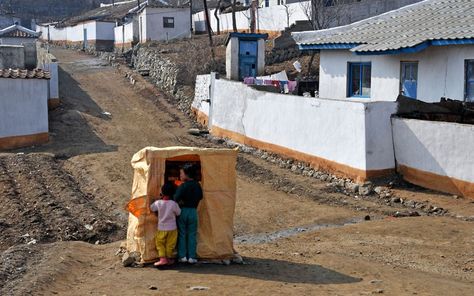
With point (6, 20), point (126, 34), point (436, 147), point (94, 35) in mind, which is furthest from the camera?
point (6, 20)

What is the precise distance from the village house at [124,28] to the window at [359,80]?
24.2m

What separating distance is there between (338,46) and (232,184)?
12983mm

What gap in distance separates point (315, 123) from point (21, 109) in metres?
10.6

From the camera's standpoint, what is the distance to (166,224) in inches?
346

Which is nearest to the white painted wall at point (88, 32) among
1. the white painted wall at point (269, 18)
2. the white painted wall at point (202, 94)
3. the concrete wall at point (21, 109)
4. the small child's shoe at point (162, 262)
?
the white painted wall at point (269, 18)

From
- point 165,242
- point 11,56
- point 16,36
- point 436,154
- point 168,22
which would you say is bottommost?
point 165,242

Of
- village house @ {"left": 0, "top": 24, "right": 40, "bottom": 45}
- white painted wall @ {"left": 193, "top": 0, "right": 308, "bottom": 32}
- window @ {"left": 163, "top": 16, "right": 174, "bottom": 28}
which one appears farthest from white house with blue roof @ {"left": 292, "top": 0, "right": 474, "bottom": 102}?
village house @ {"left": 0, "top": 24, "right": 40, "bottom": 45}

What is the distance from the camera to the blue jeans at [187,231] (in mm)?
8891

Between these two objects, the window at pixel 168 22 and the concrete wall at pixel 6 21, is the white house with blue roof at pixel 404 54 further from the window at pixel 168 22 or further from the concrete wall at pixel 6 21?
the concrete wall at pixel 6 21

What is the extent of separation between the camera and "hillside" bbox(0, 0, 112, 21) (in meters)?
81.5

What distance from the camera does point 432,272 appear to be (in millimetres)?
9289

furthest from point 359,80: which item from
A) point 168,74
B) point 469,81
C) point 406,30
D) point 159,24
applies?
point 159,24

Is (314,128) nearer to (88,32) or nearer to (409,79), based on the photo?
(409,79)

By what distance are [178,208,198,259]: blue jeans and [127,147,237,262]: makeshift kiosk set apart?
6.7 inches
